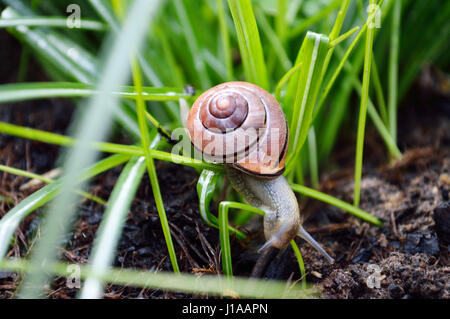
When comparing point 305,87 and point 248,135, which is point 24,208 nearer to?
point 248,135

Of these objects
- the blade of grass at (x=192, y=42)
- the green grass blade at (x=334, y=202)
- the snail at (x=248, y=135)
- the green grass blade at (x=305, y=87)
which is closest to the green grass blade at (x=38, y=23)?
the blade of grass at (x=192, y=42)

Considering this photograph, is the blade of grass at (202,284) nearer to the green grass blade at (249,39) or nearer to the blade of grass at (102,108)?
the blade of grass at (102,108)

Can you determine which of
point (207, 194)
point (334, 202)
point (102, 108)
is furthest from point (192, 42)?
point (102, 108)

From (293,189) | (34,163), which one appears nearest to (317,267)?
(293,189)

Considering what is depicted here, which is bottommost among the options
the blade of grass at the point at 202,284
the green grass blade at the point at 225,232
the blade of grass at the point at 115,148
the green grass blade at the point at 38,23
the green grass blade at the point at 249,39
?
the blade of grass at the point at 202,284
